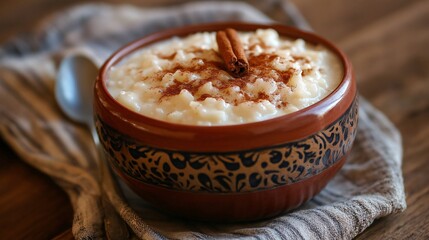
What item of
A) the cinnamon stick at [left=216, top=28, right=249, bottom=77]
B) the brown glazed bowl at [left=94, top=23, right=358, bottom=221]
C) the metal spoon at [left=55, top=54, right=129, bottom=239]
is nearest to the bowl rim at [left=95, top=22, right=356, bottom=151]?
the brown glazed bowl at [left=94, top=23, right=358, bottom=221]

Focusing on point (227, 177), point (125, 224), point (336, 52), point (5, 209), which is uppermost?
point (336, 52)

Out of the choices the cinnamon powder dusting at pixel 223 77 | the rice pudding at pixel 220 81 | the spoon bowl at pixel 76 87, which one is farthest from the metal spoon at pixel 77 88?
the cinnamon powder dusting at pixel 223 77

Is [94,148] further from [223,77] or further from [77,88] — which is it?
[223,77]

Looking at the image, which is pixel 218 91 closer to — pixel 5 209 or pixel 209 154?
pixel 209 154

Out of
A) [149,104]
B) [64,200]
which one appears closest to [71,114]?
[64,200]

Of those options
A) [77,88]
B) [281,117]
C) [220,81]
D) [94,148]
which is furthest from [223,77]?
[77,88]

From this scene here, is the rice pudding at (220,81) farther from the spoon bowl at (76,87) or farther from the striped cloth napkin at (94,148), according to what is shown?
the spoon bowl at (76,87)
